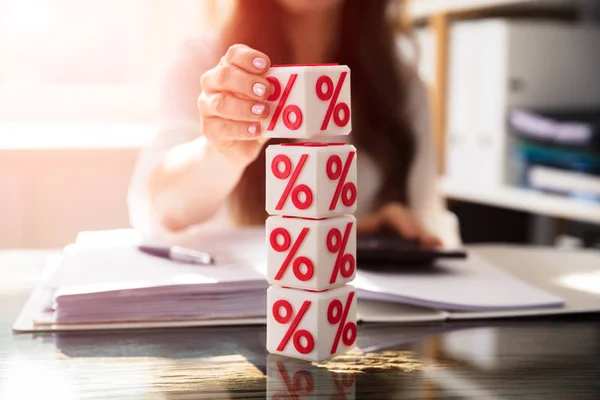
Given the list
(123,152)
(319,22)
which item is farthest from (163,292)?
(123,152)

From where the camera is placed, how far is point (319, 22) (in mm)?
1707

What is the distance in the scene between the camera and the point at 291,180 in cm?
52

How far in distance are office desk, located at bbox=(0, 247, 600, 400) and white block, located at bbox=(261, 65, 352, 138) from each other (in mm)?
169

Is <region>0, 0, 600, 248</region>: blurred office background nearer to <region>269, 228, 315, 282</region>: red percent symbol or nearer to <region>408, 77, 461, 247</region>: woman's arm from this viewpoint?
<region>408, 77, 461, 247</region>: woman's arm

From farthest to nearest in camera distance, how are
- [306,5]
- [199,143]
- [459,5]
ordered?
[459,5]
[306,5]
[199,143]

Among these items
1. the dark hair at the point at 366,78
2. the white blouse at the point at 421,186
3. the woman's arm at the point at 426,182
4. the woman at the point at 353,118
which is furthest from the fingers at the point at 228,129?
the woman's arm at the point at 426,182

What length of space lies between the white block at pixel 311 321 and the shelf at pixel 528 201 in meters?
1.17

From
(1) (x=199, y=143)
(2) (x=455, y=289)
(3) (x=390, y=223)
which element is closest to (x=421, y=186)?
(3) (x=390, y=223)

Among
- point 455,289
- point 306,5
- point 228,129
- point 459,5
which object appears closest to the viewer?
point 228,129

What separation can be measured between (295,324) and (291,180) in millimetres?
103

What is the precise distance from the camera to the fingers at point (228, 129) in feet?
1.91

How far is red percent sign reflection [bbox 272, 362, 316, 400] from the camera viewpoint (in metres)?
0.48

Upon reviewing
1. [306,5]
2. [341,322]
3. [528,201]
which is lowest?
[528,201]

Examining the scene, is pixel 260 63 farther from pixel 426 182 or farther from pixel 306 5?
pixel 426 182
